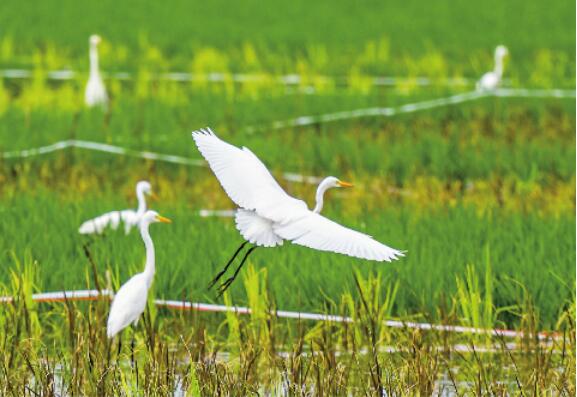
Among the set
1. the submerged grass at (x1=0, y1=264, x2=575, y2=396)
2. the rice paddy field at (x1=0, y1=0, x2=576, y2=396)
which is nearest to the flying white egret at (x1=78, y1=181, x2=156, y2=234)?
the rice paddy field at (x1=0, y1=0, x2=576, y2=396)

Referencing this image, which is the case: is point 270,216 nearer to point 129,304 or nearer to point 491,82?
point 129,304

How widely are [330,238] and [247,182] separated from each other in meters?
0.29

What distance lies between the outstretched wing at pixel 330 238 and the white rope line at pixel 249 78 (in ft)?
31.9

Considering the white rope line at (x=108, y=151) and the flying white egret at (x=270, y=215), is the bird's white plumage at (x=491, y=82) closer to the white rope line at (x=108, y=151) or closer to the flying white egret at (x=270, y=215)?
the white rope line at (x=108, y=151)

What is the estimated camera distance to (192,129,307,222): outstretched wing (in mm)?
3400

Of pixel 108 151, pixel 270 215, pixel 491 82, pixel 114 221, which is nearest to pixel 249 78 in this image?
pixel 491 82

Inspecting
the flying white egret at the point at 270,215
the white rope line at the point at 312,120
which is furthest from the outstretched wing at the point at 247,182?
the white rope line at the point at 312,120

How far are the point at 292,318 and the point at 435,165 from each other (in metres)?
3.90

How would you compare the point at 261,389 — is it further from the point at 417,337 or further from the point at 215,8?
the point at 215,8

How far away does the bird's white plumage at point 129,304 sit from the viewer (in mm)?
4691

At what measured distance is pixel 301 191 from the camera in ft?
30.0

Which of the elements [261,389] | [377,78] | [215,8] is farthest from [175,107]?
[215,8]

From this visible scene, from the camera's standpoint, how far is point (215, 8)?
64.7 feet

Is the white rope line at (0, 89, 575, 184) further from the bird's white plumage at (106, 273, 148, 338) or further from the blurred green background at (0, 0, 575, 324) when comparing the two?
the bird's white plumage at (106, 273, 148, 338)
